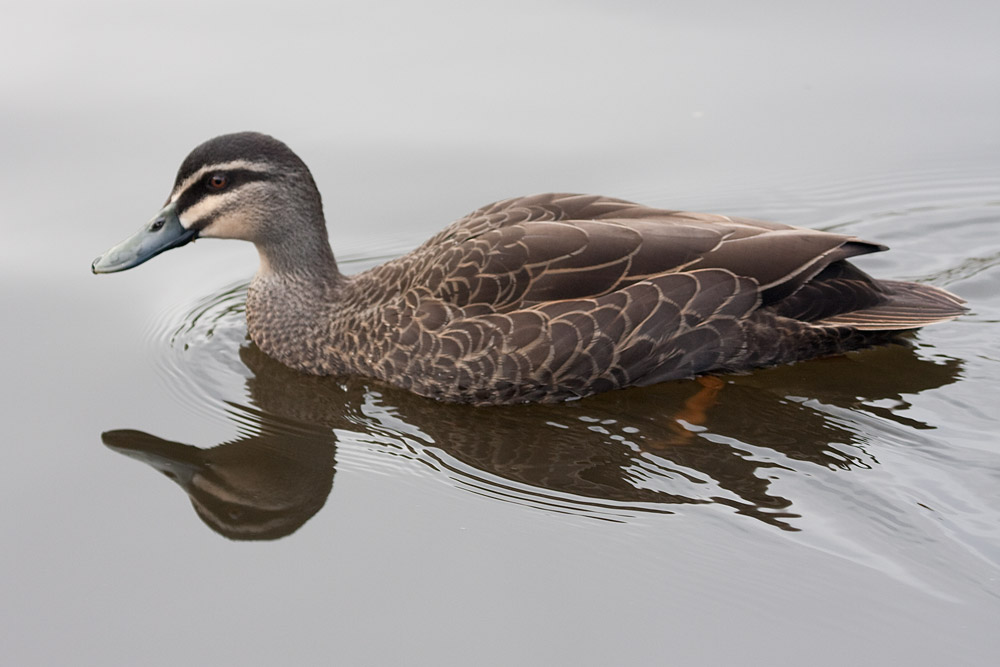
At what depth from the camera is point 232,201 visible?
27.0 ft

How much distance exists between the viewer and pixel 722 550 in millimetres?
6258

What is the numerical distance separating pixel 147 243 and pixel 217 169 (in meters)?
0.70

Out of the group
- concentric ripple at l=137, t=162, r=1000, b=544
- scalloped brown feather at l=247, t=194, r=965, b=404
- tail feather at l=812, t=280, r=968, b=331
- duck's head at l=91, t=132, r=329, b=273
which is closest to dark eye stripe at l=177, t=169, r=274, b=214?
duck's head at l=91, t=132, r=329, b=273

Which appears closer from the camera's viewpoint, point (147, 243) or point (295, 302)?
point (147, 243)

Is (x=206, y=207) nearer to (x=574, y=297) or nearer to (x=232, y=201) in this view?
(x=232, y=201)

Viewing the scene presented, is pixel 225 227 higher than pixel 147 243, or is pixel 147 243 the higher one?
pixel 225 227

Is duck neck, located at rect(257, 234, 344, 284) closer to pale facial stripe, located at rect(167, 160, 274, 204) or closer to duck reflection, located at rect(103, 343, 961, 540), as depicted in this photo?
pale facial stripe, located at rect(167, 160, 274, 204)

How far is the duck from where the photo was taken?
7.54 metres

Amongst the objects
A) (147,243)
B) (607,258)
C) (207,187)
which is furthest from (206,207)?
(607,258)

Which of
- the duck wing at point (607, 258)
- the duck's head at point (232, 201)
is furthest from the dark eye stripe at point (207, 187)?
the duck wing at point (607, 258)

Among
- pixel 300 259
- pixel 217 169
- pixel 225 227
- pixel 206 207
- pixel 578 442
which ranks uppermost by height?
pixel 217 169

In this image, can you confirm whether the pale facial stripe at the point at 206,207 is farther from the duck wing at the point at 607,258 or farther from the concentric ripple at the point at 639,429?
the duck wing at the point at 607,258

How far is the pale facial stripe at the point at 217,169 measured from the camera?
8.08 meters

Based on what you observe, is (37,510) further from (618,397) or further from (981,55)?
(981,55)
